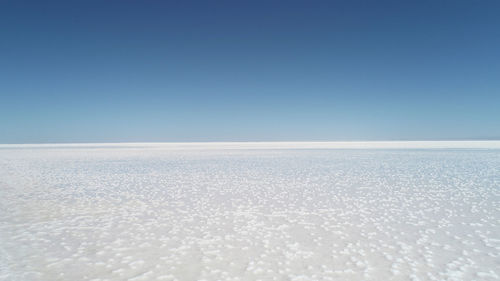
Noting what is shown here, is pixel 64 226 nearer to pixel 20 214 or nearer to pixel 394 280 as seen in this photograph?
pixel 20 214

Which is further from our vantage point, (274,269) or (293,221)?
(293,221)

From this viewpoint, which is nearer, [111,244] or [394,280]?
[394,280]

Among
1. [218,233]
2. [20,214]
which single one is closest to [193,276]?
[218,233]

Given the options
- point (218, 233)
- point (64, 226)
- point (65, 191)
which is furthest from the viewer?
point (65, 191)

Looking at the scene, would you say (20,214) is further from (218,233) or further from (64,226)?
(218,233)

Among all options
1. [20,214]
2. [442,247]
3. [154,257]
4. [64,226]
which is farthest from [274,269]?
[20,214]

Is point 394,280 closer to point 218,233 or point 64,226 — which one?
point 218,233

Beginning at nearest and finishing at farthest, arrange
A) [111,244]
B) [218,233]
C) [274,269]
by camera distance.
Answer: [274,269], [111,244], [218,233]

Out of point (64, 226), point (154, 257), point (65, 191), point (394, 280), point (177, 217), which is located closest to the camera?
point (394, 280)

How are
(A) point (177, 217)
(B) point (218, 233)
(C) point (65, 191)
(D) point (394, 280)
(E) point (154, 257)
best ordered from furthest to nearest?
1. (C) point (65, 191)
2. (A) point (177, 217)
3. (B) point (218, 233)
4. (E) point (154, 257)
5. (D) point (394, 280)
